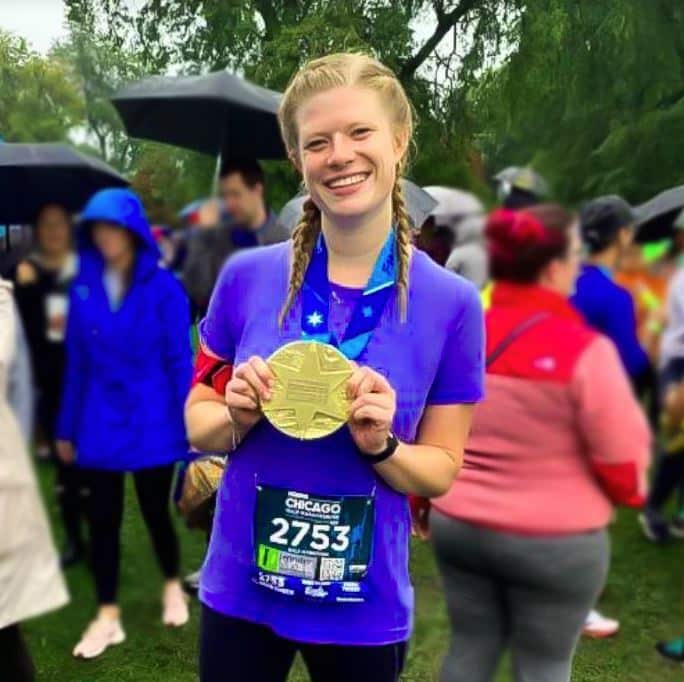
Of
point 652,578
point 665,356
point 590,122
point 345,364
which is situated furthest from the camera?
point 652,578

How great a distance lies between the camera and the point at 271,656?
0.77 meters

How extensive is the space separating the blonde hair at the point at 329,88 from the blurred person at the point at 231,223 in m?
0.68

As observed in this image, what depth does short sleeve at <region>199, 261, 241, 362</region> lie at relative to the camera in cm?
75

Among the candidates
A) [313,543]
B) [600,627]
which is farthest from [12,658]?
[600,627]

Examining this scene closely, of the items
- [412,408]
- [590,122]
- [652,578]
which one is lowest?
[652,578]

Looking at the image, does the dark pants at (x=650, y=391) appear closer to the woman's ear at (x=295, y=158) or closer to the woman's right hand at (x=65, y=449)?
the woman's ear at (x=295, y=158)

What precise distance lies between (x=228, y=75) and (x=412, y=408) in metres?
0.96

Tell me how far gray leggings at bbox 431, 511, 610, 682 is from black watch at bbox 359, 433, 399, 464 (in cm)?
46

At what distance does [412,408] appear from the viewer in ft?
2.36

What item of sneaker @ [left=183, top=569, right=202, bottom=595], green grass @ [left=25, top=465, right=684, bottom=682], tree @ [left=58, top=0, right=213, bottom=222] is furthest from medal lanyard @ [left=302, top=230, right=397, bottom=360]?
sneaker @ [left=183, top=569, right=202, bottom=595]

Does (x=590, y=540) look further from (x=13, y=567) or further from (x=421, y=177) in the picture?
(x=13, y=567)

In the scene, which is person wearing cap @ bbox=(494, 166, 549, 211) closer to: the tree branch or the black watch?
the tree branch

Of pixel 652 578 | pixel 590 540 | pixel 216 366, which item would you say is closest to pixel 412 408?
pixel 216 366

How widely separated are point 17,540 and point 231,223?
2.05 ft
